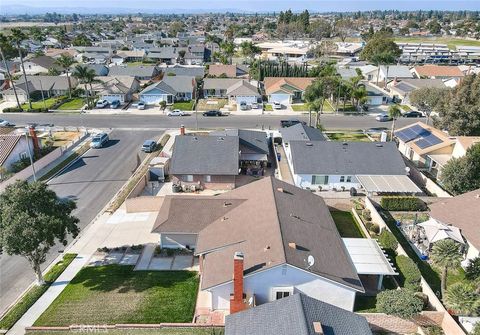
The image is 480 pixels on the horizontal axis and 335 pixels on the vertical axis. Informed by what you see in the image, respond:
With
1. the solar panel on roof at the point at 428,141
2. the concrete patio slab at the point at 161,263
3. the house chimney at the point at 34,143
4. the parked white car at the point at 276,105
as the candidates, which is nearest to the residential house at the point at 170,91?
the parked white car at the point at 276,105

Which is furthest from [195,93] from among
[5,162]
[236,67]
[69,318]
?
[69,318]

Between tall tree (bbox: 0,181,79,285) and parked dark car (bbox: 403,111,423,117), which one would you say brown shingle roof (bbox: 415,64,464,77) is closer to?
parked dark car (bbox: 403,111,423,117)

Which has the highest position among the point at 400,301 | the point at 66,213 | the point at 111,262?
the point at 66,213

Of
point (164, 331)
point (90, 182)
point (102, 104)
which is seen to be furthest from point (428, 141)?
point (102, 104)

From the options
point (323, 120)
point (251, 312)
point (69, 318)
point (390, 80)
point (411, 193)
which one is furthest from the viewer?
point (390, 80)

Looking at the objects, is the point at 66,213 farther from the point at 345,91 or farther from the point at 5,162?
the point at 345,91
